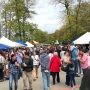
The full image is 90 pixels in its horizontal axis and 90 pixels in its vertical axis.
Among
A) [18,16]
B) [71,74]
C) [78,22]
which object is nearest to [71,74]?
[71,74]

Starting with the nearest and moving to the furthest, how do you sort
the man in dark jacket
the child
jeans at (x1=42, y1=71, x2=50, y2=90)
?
jeans at (x1=42, y1=71, x2=50, y2=90) → the man in dark jacket → the child

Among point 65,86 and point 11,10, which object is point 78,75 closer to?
point 65,86

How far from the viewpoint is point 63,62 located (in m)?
20.5

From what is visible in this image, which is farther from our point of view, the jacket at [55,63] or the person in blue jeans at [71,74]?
the jacket at [55,63]

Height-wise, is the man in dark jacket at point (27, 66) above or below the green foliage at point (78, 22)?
below

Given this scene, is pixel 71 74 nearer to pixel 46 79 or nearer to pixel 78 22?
pixel 46 79

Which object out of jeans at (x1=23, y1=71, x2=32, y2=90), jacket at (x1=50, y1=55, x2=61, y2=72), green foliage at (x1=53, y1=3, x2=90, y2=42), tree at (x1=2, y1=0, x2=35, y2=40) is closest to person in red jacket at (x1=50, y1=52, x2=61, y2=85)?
jacket at (x1=50, y1=55, x2=61, y2=72)

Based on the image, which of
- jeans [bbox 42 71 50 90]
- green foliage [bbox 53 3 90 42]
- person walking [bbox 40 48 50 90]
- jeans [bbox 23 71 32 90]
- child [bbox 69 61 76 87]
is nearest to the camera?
person walking [bbox 40 48 50 90]

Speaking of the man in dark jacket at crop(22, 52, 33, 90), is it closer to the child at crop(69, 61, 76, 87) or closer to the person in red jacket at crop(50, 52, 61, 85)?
the child at crop(69, 61, 76, 87)

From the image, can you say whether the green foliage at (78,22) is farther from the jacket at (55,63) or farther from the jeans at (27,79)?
the jeans at (27,79)

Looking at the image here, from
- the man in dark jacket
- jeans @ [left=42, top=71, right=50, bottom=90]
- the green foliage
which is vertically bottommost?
jeans @ [left=42, top=71, right=50, bottom=90]

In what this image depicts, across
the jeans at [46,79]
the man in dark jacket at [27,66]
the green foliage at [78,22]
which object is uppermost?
the green foliage at [78,22]

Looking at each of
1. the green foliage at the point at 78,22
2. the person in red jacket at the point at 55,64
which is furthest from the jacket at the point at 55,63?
the green foliage at the point at 78,22

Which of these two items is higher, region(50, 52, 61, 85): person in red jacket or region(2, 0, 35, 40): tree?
region(2, 0, 35, 40): tree
